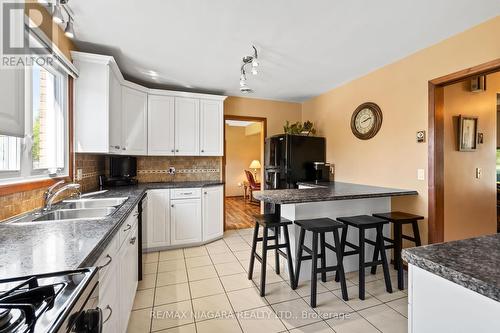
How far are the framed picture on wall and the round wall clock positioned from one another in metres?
0.82

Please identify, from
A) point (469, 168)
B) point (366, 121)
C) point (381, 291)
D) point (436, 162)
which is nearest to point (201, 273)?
point (381, 291)

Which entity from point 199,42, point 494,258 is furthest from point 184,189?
point 494,258

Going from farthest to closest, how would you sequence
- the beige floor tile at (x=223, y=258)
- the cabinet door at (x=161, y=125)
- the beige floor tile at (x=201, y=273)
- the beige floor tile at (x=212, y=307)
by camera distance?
the cabinet door at (x=161, y=125)
the beige floor tile at (x=223, y=258)
the beige floor tile at (x=201, y=273)
the beige floor tile at (x=212, y=307)

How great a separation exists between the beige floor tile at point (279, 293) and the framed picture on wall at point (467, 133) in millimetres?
2492

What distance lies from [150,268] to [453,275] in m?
2.81

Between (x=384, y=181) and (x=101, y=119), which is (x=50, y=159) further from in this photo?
(x=384, y=181)

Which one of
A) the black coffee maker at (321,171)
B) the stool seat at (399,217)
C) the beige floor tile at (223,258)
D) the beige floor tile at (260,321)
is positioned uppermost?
the black coffee maker at (321,171)

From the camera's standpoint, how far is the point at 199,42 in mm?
2338

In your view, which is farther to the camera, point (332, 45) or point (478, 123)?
point (478, 123)

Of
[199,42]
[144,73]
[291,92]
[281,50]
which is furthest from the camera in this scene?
[291,92]

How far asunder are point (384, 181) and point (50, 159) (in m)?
3.64

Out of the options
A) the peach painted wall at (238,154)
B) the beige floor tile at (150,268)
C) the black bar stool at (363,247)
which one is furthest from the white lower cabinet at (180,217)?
the peach painted wall at (238,154)

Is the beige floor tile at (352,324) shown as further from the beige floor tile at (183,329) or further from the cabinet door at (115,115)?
the cabinet door at (115,115)

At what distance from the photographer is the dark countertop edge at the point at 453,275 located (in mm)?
595
